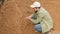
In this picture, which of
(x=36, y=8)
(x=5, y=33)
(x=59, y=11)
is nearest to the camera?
(x=36, y=8)

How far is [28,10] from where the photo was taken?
2365mm

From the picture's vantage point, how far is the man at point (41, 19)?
204 centimetres

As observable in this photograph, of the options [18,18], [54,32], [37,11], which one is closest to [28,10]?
[18,18]

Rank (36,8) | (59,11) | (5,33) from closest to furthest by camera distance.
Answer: (36,8)
(5,33)
(59,11)

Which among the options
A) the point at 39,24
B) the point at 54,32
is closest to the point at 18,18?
the point at 39,24

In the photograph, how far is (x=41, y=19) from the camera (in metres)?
2.07

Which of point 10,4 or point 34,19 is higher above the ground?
point 10,4

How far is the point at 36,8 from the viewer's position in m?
2.05

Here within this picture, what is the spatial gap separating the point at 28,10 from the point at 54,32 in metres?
0.47

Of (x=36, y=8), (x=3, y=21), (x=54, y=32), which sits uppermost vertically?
(x=36, y=8)

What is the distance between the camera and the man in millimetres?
2039

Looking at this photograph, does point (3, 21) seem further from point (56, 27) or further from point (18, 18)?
point (56, 27)

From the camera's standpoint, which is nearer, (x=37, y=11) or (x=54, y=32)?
(x=37, y=11)

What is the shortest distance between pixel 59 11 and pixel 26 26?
1.64ft
